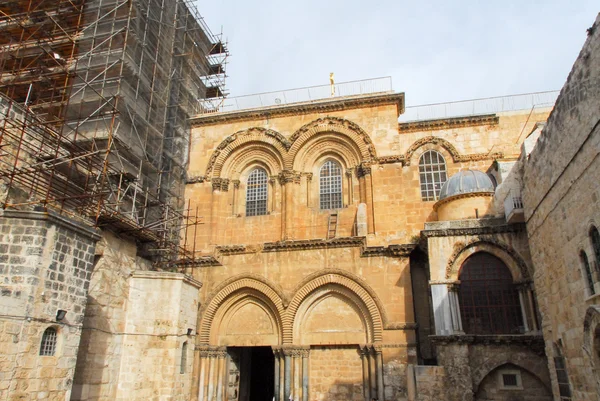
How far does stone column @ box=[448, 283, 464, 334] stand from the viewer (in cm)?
1494

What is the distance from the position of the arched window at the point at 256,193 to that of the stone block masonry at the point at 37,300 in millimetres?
9478

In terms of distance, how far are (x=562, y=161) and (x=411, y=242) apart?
768cm

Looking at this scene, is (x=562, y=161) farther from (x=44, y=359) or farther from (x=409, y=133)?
(x=44, y=359)

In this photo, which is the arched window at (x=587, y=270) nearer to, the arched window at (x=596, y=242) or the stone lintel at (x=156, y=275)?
the arched window at (x=596, y=242)

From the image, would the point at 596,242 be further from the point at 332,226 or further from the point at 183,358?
the point at 183,358

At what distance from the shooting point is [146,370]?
15148 millimetres

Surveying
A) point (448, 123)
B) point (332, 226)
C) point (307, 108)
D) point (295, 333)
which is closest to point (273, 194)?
point (332, 226)

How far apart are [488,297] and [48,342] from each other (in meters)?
12.6

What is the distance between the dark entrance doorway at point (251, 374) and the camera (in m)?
19.2

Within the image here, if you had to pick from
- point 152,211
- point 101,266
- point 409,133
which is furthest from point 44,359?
point 409,133

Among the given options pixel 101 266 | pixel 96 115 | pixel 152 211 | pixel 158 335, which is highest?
pixel 96 115

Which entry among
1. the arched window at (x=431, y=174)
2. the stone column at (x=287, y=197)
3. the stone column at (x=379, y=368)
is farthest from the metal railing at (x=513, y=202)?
the stone column at (x=287, y=197)

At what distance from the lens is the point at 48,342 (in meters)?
10.9

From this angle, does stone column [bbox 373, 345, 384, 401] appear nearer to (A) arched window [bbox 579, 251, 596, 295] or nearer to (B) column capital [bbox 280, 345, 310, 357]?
(B) column capital [bbox 280, 345, 310, 357]
